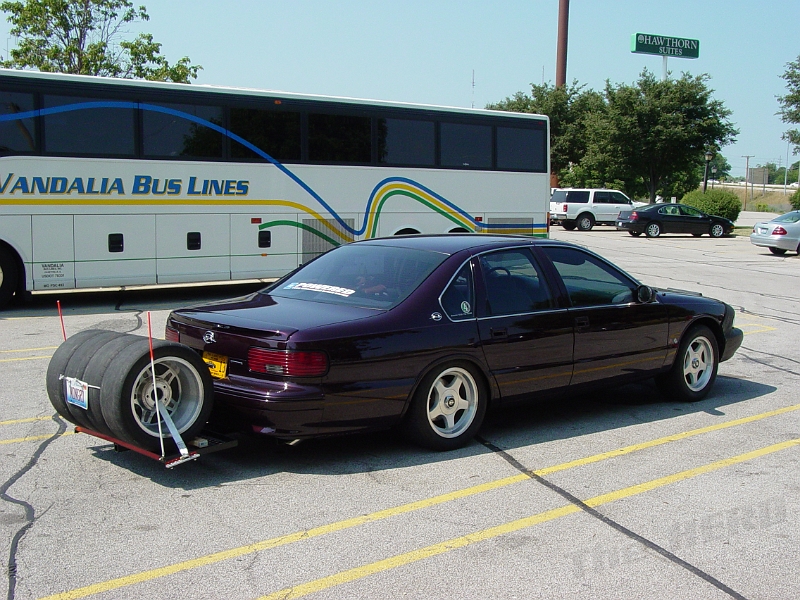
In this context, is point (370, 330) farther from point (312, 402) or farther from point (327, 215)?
point (327, 215)

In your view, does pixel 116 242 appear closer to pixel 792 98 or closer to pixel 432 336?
pixel 432 336

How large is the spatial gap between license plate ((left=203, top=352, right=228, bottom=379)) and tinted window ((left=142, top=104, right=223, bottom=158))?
861 cm

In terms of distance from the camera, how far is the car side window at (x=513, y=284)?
622cm

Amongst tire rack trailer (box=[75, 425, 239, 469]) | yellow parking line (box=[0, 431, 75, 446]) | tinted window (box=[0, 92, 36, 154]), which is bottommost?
yellow parking line (box=[0, 431, 75, 446])

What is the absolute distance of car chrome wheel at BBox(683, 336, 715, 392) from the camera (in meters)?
7.55

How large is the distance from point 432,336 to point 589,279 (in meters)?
1.82

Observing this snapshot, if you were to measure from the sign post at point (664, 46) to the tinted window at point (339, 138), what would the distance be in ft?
141

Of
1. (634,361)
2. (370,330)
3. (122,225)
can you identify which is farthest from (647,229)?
(370,330)

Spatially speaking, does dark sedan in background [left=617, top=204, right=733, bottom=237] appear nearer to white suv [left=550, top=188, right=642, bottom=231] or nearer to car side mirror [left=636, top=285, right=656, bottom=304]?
white suv [left=550, top=188, right=642, bottom=231]

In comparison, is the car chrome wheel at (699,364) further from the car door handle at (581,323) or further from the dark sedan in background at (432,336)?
the car door handle at (581,323)

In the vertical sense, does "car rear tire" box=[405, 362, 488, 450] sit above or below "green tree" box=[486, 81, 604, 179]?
below

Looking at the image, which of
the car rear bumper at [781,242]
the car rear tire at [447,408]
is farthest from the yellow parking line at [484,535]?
the car rear bumper at [781,242]

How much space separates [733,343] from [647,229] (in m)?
27.7

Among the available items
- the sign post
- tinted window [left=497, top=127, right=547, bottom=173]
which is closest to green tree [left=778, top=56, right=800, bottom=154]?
the sign post
